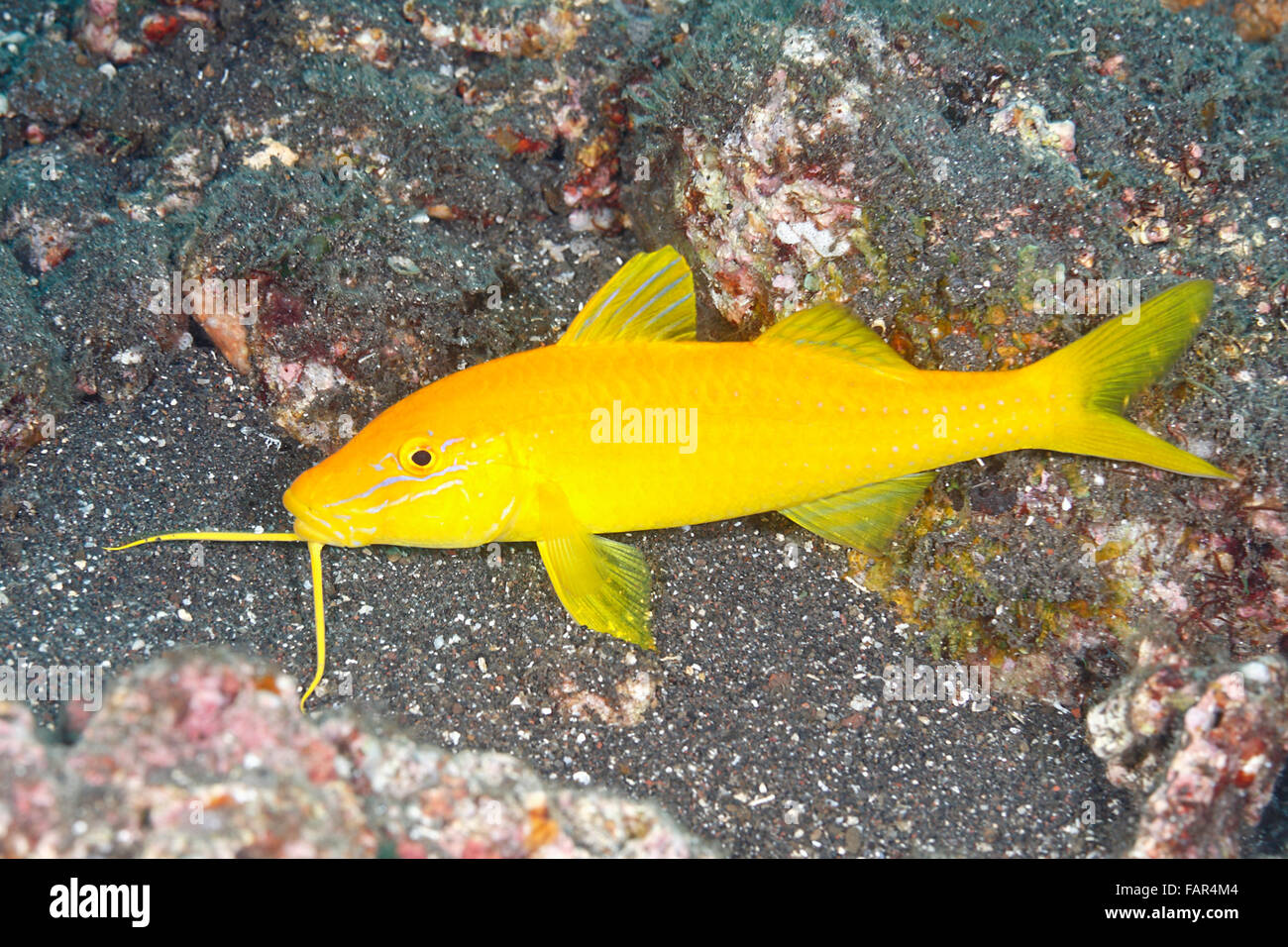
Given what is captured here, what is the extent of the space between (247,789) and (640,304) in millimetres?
2319

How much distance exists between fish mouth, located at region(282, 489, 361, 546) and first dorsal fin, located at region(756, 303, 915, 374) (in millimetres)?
1967

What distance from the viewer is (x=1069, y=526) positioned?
3.78m

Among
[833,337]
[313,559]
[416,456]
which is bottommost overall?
[313,559]

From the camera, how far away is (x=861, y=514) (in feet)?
12.2

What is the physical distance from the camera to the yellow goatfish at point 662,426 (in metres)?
3.28

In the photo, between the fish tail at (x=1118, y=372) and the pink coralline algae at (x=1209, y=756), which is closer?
the pink coralline algae at (x=1209, y=756)

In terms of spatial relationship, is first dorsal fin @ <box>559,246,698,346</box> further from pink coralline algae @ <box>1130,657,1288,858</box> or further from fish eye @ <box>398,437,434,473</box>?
pink coralline algae @ <box>1130,657,1288,858</box>

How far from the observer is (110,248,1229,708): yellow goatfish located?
10.8 ft

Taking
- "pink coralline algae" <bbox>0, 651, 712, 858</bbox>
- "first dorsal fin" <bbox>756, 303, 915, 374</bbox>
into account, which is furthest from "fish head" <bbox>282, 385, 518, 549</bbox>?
"first dorsal fin" <bbox>756, 303, 915, 374</bbox>

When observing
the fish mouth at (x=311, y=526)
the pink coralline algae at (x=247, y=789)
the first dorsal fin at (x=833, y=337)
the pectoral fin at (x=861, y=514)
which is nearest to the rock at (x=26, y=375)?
the fish mouth at (x=311, y=526)

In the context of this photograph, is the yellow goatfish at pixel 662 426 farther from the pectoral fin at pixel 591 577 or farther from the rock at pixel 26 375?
the rock at pixel 26 375

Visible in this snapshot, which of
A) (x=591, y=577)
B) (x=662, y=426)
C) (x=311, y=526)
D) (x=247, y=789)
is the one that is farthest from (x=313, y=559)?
(x=662, y=426)

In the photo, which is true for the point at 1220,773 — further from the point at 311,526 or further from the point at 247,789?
the point at 311,526
